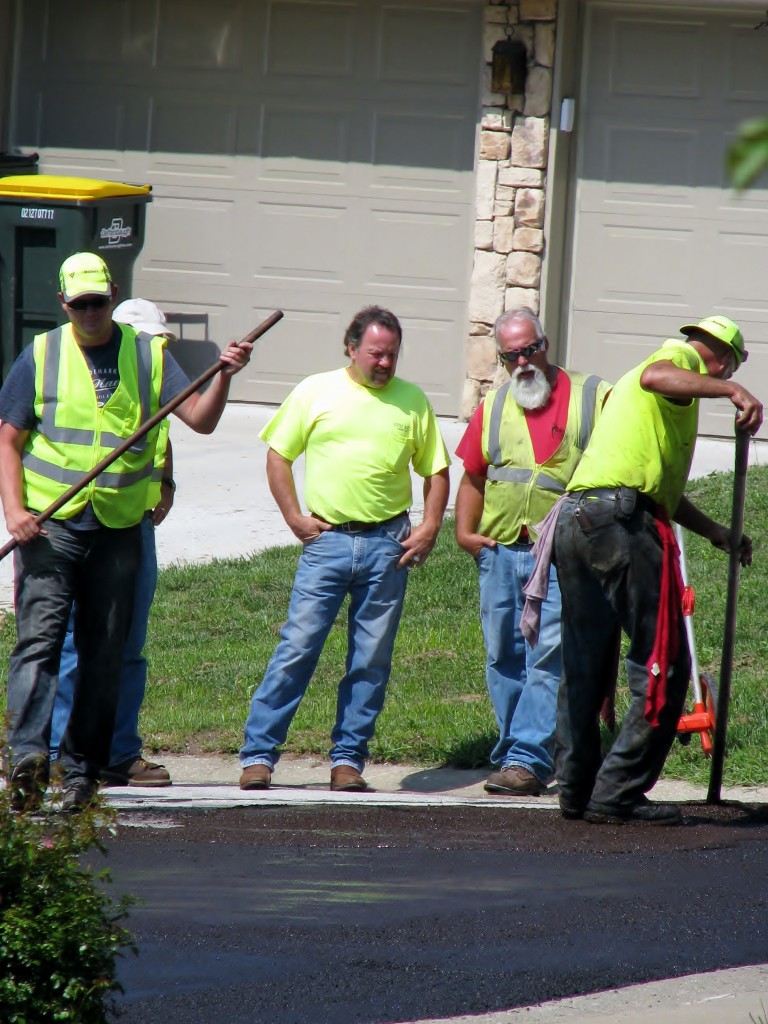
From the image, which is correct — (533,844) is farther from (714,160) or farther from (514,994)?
(714,160)

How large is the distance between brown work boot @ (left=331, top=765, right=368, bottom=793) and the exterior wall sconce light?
672 centimetres

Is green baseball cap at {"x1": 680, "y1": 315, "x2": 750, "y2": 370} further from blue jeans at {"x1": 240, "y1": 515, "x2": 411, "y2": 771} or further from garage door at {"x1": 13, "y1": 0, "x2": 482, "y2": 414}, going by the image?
garage door at {"x1": 13, "y1": 0, "x2": 482, "y2": 414}

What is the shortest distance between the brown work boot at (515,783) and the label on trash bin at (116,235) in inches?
261

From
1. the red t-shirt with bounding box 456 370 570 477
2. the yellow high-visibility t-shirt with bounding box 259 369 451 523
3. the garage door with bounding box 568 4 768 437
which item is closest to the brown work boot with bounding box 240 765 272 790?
the yellow high-visibility t-shirt with bounding box 259 369 451 523

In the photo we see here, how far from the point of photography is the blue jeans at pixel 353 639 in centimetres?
570

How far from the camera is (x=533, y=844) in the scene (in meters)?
4.55

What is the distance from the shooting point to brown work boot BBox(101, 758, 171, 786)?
562 cm

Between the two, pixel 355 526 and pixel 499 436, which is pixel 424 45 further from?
pixel 355 526

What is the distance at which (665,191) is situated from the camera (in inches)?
445

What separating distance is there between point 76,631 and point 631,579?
6.41 ft

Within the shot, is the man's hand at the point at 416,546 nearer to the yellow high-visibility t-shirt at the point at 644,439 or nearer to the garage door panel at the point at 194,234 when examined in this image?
the yellow high-visibility t-shirt at the point at 644,439

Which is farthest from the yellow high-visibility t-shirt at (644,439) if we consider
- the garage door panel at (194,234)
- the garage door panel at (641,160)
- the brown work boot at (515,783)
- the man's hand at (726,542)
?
the garage door panel at (194,234)

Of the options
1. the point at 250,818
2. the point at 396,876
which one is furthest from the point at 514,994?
the point at 250,818

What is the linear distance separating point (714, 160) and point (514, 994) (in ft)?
29.1
